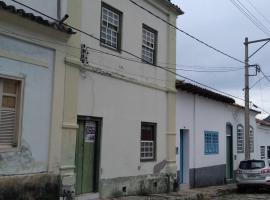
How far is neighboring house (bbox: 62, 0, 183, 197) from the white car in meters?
4.35

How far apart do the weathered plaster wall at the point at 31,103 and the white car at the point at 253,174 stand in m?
11.2

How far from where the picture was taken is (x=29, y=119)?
986cm

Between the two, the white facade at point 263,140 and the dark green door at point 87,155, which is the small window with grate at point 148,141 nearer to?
the dark green door at point 87,155

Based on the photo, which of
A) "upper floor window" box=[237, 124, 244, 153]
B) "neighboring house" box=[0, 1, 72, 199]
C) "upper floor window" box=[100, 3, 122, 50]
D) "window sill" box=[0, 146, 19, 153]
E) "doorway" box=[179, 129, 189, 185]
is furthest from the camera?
"upper floor window" box=[237, 124, 244, 153]

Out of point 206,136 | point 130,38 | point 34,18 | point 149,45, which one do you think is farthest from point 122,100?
point 206,136

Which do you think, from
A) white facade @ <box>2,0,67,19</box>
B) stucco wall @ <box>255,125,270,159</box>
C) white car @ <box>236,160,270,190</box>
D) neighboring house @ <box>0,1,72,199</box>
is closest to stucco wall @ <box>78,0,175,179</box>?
white facade @ <box>2,0,67,19</box>

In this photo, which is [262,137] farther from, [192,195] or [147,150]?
[147,150]

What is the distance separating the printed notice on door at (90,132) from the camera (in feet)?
40.6

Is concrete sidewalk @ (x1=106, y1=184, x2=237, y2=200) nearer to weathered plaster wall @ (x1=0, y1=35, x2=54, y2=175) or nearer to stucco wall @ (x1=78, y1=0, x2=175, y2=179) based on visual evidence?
stucco wall @ (x1=78, y1=0, x2=175, y2=179)

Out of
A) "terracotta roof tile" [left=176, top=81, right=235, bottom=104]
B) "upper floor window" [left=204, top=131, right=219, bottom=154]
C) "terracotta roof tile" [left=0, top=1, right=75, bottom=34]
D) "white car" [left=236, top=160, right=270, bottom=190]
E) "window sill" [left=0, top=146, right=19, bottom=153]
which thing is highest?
"terracotta roof tile" [left=0, top=1, right=75, bottom=34]

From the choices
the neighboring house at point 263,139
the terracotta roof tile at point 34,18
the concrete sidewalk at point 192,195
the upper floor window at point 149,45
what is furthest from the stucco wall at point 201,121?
the terracotta roof tile at point 34,18

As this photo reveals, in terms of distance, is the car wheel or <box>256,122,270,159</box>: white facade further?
<box>256,122,270,159</box>: white facade

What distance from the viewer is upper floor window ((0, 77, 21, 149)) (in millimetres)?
9438

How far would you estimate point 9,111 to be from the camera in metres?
9.61
